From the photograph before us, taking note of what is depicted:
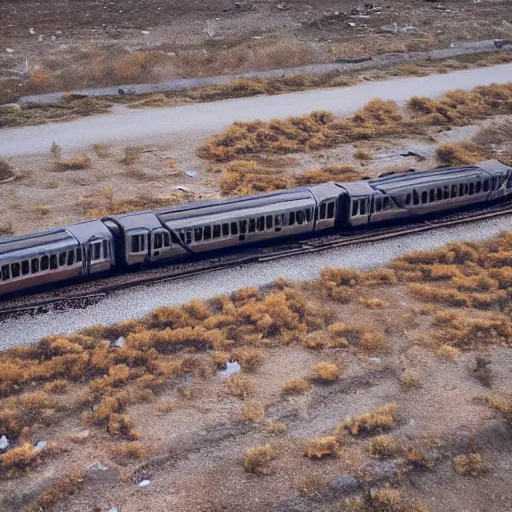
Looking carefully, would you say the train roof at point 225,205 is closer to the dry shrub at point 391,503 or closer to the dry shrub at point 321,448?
the dry shrub at point 321,448

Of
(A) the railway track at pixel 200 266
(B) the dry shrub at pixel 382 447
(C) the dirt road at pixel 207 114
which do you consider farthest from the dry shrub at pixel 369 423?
(C) the dirt road at pixel 207 114

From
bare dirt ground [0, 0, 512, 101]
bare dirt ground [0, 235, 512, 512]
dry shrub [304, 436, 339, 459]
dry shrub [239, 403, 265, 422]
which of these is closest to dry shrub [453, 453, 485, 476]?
bare dirt ground [0, 235, 512, 512]

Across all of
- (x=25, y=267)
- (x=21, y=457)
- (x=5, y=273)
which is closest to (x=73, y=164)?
(x=25, y=267)

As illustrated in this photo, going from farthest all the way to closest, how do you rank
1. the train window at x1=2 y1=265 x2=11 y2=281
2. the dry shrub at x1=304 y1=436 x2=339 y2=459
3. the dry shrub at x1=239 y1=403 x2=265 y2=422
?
1. the train window at x1=2 y1=265 x2=11 y2=281
2. the dry shrub at x1=239 y1=403 x2=265 y2=422
3. the dry shrub at x1=304 y1=436 x2=339 y2=459

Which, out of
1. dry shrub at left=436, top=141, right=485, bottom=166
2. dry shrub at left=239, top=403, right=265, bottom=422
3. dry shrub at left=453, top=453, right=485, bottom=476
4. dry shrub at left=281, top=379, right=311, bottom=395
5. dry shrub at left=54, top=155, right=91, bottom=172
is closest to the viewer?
dry shrub at left=453, top=453, right=485, bottom=476

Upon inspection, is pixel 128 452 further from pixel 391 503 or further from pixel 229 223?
pixel 229 223

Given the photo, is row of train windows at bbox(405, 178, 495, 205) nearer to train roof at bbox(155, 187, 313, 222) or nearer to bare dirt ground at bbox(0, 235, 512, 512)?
train roof at bbox(155, 187, 313, 222)
